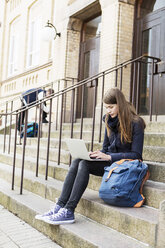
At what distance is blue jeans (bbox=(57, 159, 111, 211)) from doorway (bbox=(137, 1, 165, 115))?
10.1 feet

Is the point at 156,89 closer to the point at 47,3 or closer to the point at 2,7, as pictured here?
the point at 47,3

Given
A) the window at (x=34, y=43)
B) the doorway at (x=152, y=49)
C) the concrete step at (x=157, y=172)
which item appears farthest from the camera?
the window at (x=34, y=43)

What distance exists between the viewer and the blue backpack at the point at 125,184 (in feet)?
9.08

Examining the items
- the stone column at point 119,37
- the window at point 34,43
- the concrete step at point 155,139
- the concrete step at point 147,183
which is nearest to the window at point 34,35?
the window at point 34,43

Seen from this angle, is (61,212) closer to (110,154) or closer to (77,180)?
(77,180)

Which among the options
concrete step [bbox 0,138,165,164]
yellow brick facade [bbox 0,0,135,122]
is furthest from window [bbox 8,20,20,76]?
concrete step [bbox 0,138,165,164]

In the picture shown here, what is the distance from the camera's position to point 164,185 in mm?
3023

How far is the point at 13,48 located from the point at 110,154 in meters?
11.6

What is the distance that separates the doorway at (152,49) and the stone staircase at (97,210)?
6.17ft

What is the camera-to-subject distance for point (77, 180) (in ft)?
9.73

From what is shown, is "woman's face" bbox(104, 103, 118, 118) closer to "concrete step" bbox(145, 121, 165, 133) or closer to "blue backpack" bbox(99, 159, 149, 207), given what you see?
"blue backpack" bbox(99, 159, 149, 207)

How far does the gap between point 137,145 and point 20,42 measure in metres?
10.6

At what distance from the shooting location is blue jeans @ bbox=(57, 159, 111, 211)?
9.61 feet

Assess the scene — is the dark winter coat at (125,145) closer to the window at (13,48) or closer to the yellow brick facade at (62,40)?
the yellow brick facade at (62,40)
